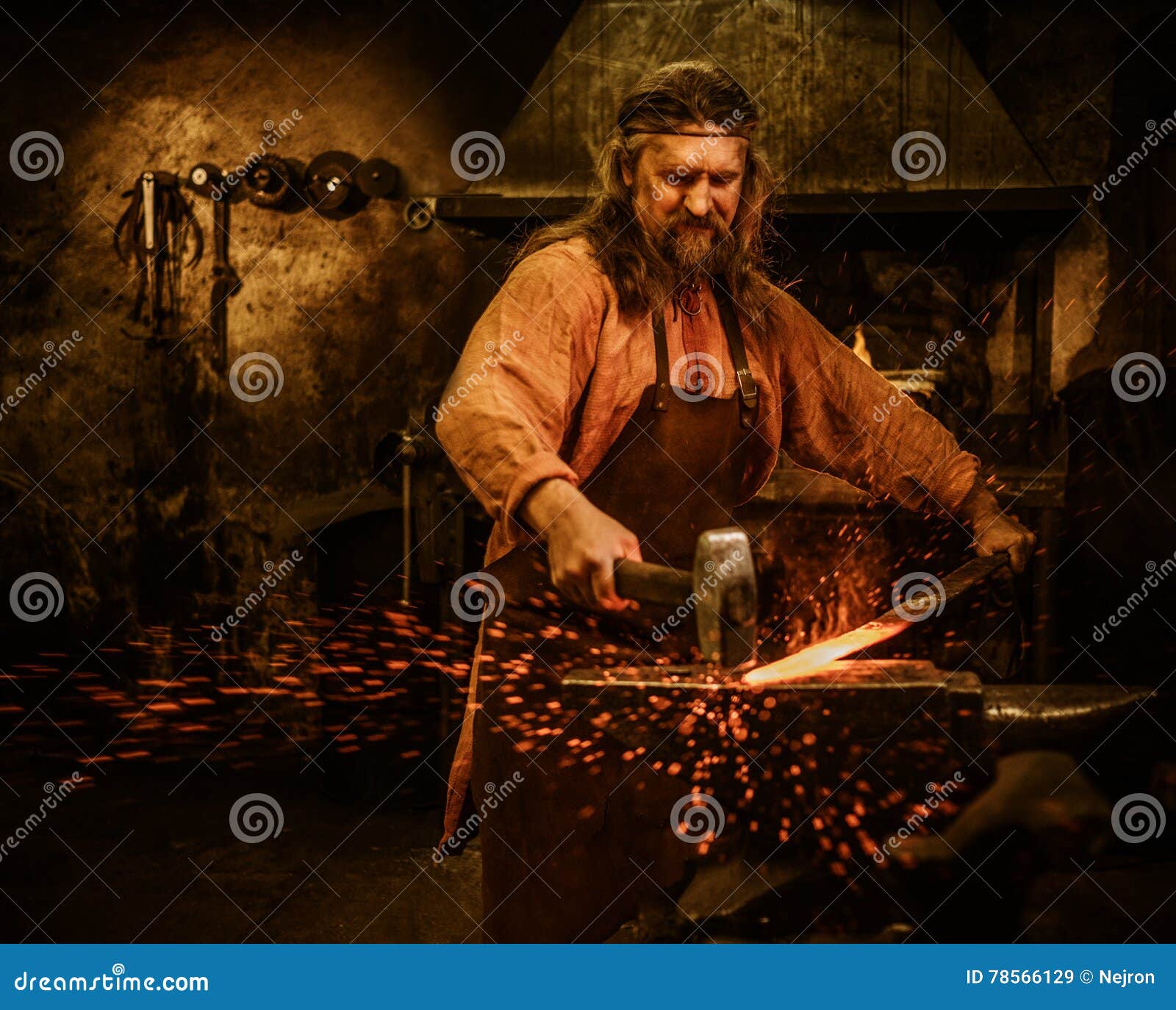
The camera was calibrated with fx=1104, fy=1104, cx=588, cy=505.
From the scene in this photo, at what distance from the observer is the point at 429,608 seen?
440cm

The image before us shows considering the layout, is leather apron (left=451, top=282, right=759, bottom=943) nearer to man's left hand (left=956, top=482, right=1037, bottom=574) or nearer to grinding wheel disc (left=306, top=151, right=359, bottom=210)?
man's left hand (left=956, top=482, right=1037, bottom=574)

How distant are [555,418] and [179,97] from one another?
12.5 feet

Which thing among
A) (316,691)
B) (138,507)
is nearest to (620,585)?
(316,691)

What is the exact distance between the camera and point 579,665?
7.30 ft

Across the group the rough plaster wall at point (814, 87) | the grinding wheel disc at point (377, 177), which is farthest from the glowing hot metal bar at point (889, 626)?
the grinding wheel disc at point (377, 177)

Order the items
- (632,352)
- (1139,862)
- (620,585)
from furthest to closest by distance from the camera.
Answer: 1. (1139,862)
2. (632,352)
3. (620,585)

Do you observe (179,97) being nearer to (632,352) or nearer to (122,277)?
(122,277)

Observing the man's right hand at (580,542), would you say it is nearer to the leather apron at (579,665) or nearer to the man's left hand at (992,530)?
the leather apron at (579,665)

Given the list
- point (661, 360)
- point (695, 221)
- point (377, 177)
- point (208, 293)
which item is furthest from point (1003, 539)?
point (208, 293)

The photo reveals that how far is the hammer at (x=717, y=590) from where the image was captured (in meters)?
1.55

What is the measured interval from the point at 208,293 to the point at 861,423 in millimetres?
3573

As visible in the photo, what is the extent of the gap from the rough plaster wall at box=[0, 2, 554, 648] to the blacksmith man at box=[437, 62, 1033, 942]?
8.91 feet

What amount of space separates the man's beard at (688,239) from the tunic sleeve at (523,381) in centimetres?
17

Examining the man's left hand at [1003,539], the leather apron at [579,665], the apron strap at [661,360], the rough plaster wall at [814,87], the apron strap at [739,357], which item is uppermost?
the rough plaster wall at [814,87]
